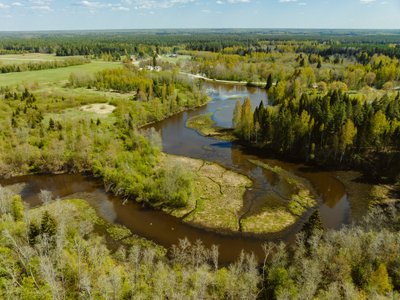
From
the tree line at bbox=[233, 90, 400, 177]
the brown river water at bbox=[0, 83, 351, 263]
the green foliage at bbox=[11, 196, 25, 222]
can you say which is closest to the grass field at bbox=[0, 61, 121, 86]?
the brown river water at bbox=[0, 83, 351, 263]

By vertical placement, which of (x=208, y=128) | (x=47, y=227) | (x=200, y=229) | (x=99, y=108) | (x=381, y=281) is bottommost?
(x=200, y=229)

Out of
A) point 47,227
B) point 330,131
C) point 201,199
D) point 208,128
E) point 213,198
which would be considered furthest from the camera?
point 208,128

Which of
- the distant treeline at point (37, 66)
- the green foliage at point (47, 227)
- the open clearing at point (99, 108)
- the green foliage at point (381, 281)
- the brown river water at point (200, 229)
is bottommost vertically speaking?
the brown river water at point (200, 229)

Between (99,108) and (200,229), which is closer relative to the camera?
(200,229)

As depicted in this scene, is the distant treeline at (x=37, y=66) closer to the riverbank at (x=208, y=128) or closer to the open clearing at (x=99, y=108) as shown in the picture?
the open clearing at (x=99, y=108)

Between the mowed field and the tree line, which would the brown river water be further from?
the mowed field

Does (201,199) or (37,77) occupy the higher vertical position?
(37,77)

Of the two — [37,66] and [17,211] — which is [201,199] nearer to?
[17,211]

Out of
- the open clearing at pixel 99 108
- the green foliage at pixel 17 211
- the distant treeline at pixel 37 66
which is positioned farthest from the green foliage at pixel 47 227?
the distant treeline at pixel 37 66

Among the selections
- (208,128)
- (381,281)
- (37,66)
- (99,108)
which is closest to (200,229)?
(381,281)
